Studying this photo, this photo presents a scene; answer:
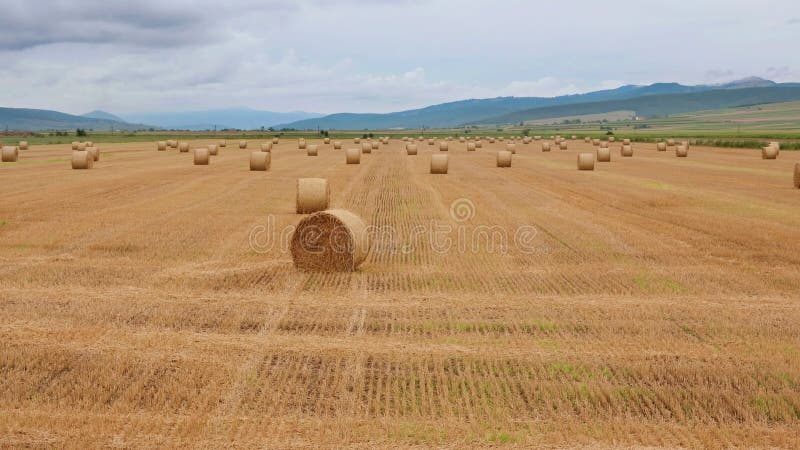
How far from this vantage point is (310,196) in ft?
76.2

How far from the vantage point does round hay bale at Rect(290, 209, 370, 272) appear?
14.9 m

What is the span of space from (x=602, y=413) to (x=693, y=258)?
946 cm

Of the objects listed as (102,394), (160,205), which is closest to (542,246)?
(102,394)

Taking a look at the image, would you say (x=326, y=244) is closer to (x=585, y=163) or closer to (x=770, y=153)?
(x=585, y=163)

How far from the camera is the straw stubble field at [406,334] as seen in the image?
25.8 ft

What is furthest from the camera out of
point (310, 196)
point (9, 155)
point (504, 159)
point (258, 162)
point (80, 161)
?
point (9, 155)

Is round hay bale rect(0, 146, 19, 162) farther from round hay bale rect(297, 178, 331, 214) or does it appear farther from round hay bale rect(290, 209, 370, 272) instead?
round hay bale rect(290, 209, 370, 272)

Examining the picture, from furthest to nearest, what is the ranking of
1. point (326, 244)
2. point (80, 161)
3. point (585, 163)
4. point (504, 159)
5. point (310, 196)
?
1. point (504, 159)
2. point (585, 163)
3. point (80, 161)
4. point (310, 196)
5. point (326, 244)

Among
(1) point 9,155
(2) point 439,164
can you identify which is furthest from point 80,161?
(2) point 439,164

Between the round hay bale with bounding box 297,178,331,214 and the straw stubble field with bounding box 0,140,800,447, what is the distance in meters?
0.88

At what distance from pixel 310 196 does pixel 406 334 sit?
42.5 ft

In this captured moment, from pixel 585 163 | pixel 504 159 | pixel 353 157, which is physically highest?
pixel 353 157

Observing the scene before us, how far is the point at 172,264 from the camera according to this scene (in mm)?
15477

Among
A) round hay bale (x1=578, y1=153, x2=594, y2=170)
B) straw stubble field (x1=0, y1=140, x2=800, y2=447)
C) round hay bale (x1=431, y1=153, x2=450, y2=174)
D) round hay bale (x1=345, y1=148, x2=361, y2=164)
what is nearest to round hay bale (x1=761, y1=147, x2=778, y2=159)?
round hay bale (x1=578, y1=153, x2=594, y2=170)
